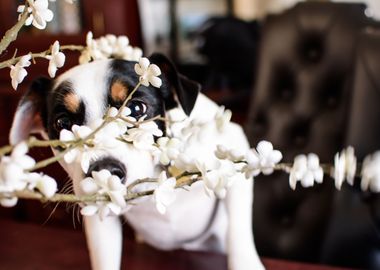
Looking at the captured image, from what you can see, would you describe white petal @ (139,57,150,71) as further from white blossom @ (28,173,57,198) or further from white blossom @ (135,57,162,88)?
white blossom @ (28,173,57,198)

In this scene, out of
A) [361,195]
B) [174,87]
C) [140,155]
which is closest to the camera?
[140,155]

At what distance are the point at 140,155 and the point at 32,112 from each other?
0.22m

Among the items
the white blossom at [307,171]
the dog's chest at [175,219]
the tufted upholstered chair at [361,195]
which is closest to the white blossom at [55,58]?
the white blossom at [307,171]

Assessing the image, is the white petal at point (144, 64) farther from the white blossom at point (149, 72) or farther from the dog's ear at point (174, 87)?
the dog's ear at point (174, 87)

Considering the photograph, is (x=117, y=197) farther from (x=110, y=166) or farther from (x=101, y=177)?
(x=110, y=166)

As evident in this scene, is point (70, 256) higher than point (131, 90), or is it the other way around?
point (131, 90)

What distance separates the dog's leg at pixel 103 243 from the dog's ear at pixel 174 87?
186 mm

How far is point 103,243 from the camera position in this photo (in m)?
0.70

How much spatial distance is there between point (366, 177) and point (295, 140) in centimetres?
85

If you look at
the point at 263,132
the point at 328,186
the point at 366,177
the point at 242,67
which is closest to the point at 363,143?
the point at 328,186

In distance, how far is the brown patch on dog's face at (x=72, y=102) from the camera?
61cm

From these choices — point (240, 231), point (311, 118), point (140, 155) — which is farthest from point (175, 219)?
point (311, 118)

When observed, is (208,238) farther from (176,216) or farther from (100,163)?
(100,163)

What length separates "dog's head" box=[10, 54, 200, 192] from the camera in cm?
57
